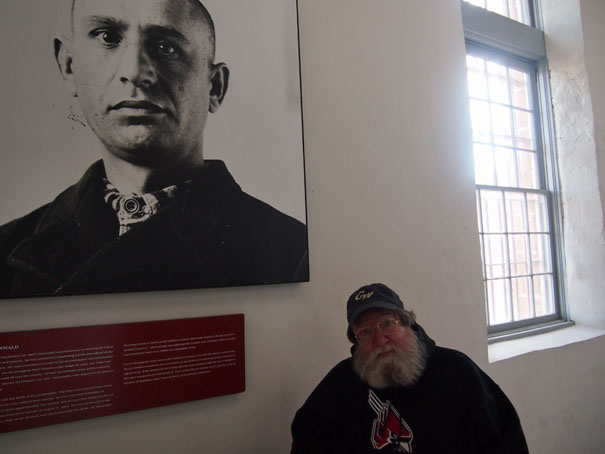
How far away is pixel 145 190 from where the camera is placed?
1.43 meters

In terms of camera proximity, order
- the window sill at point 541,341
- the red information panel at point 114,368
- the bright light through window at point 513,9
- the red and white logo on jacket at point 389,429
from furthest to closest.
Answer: the bright light through window at point 513,9
the window sill at point 541,341
the red and white logo on jacket at point 389,429
the red information panel at point 114,368

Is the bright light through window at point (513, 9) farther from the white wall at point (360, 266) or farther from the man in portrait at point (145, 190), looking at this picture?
the man in portrait at point (145, 190)

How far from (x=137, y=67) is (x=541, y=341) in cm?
322

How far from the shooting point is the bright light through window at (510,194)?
2906mm

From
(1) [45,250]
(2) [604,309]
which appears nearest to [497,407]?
(1) [45,250]

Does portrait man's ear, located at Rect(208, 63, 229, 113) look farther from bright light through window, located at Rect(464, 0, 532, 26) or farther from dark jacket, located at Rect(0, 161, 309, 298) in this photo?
bright light through window, located at Rect(464, 0, 532, 26)

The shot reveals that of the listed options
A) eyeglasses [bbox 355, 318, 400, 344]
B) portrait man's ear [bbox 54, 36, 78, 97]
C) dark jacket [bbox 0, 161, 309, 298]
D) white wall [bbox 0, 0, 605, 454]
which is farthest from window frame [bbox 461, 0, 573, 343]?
portrait man's ear [bbox 54, 36, 78, 97]

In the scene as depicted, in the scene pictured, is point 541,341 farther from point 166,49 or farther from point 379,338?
point 166,49

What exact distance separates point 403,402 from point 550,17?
3.83 m

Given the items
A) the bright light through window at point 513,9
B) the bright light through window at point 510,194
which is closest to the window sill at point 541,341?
the bright light through window at point 510,194

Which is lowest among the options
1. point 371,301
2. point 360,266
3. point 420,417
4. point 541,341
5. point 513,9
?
point 541,341

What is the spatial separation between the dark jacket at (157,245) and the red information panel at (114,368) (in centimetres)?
16

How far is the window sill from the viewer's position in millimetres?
2482

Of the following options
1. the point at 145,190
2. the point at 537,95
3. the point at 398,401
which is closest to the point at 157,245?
the point at 145,190
